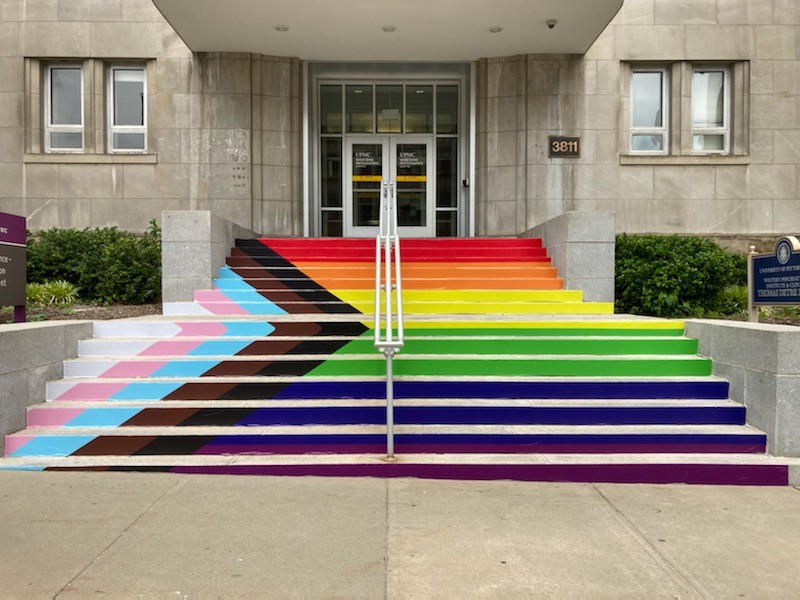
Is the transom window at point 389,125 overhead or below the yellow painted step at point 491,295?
overhead

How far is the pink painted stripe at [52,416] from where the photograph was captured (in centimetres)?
600

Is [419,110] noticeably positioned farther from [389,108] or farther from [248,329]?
[248,329]

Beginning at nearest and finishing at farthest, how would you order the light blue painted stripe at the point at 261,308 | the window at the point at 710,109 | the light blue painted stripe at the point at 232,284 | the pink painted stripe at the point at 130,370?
the pink painted stripe at the point at 130,370, the light blue painted stripe at the point at 261,308, the light blue painted stripe at the point at 232,284, the window at the point at 710,109

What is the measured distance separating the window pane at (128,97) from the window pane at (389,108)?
5363mm

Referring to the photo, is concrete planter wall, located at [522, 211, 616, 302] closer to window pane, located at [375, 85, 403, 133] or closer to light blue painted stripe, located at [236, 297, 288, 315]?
light blue painted stripe, located at [236, 297, 288, 315]

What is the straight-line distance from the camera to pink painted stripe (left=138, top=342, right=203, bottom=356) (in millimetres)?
7004

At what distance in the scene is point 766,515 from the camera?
462 centimetres

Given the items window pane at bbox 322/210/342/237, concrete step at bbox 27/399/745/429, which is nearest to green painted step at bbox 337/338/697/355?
concrete step at bbox 27/399/745/429

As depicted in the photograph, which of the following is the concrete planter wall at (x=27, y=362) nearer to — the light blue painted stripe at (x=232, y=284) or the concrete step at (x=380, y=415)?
the concrete step at (x=380, y=415)

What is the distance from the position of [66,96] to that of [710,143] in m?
14.6

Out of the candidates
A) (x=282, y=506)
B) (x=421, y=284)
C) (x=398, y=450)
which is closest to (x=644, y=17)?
(x=421, y=284)

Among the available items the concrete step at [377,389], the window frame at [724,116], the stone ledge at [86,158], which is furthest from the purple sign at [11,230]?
the window frame at [724,116]

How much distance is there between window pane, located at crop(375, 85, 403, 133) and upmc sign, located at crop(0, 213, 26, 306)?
956 cm

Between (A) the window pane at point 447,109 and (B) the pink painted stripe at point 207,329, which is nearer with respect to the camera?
(B) the pink painted stripe at point 207,329
